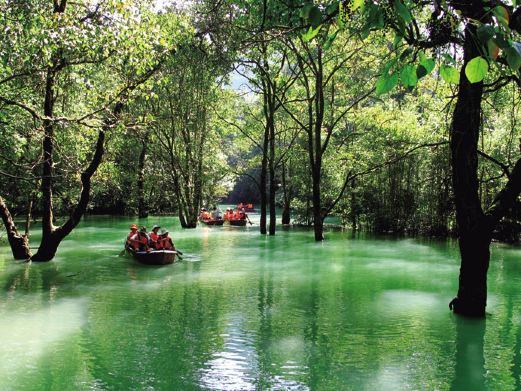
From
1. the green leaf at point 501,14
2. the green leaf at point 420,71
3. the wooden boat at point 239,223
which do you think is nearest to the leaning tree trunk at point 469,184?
the green leaf at point 420,71

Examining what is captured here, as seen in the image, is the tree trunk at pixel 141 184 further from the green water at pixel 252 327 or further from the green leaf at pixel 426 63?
the green leaf at pixel 426 63

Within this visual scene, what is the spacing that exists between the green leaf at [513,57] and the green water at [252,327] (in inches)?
218

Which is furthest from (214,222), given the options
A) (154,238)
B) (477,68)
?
(477,68)

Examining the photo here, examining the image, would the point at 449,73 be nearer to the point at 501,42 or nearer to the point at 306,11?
the point at 501,42

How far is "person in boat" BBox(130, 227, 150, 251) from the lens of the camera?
1762 cm

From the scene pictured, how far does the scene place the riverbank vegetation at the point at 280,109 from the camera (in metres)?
5.20

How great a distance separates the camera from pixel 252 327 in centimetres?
915

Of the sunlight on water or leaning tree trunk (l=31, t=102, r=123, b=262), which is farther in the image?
leaning tree trunk (l=31, t=102, r=123, b=262)

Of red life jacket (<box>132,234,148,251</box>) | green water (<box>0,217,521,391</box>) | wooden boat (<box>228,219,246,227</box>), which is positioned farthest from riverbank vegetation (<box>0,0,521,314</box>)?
wooden boat (<box>228,219,246,227</box>)

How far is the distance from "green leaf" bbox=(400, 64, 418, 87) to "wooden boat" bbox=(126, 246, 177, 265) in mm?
15028

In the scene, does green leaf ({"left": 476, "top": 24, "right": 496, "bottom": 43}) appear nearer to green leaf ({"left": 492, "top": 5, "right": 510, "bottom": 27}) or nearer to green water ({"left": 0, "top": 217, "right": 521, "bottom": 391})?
green leaf ({"left": 492, "top": 5, "right": 510, "bottom": 27})

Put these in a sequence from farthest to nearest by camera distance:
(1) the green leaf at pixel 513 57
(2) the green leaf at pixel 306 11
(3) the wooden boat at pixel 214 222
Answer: (3) the wooden boat at pixel 214 222 → (2) the green leaf at pixel 306 11 → (1) the green leaf at pixel 513 57

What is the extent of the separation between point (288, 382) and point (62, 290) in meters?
8.00

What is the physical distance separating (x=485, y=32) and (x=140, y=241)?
17143 millimetres
